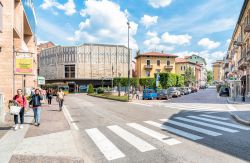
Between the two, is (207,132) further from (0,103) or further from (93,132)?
(0,103)

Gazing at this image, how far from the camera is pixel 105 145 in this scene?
725cm

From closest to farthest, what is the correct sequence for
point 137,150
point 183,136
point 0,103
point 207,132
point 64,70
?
point 137,150 → point 183,136 → point 207,132 → point 0,103 → point 64,70

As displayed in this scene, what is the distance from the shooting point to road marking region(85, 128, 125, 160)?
619cm

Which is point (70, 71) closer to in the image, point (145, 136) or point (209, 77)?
point (145, 136)

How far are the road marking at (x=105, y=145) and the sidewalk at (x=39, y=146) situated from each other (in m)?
0.79

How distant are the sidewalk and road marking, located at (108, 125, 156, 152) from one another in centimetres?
186

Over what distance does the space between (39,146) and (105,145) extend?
81.8 inches

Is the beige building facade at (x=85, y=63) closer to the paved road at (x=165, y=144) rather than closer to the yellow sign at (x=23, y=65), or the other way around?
the yellow sign at (x=23, y=65)

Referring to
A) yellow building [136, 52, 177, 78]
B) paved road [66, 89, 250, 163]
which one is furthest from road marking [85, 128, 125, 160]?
yellow building [136, 52, 177, 78]

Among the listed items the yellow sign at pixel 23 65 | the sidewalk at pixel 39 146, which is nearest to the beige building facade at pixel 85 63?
the yellow sign at pixel 23 65

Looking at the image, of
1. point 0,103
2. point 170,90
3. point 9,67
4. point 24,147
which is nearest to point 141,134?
point 24,147

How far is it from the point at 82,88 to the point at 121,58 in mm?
16659

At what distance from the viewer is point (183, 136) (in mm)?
8281

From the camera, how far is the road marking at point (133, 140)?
6.77 m
